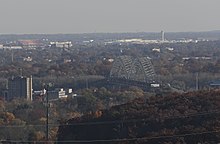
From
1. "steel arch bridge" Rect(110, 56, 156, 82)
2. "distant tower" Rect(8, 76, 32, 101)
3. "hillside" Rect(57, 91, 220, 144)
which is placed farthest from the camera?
"steel arch bridge" Rect(110, 56, 156, 82)

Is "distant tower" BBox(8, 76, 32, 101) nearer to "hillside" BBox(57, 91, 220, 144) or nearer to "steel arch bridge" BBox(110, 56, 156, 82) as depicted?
"steel arch bridge" BBox(110, 56, 156, 82)

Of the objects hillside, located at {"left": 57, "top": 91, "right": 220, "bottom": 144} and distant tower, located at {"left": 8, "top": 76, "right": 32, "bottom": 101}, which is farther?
distant tower, located at {"left": 8, "top": 76, "right": 32, "bottom": 101}

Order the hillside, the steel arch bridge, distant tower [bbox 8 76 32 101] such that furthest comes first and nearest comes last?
the steel arch bridge < distant tower [bbox 8 76 32 101] < the hillside

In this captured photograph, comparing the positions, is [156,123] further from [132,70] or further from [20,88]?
[132,70]

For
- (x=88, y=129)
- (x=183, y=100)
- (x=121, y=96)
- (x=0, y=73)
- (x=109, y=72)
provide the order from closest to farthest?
(x=88, y=129) → (x=183, y=100) → (x=121, y=96) → (x=109, y=72) → (x=0, y=73)

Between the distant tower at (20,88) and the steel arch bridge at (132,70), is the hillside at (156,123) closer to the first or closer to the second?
the distant tower at (20,88)

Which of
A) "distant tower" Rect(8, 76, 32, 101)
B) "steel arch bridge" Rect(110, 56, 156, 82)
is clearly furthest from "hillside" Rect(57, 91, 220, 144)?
"steel arch bridge" Rect(110, 56, 156, 82)

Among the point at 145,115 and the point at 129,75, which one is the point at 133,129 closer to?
the point at 145,115

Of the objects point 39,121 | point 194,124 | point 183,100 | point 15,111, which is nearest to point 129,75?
point 15,111

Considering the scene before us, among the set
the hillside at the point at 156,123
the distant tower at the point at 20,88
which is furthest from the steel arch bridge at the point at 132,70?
the hillside at the point at 156,123

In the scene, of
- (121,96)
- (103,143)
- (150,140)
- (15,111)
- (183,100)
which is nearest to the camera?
(150,140)
